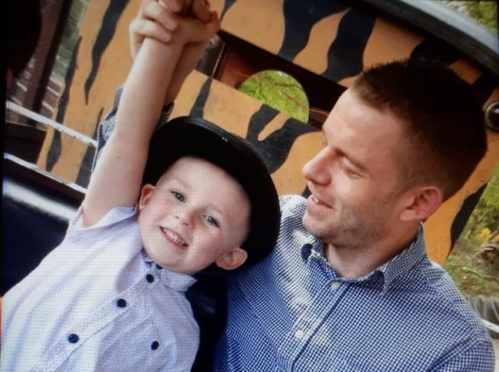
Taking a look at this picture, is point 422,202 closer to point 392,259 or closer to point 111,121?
point 392,259

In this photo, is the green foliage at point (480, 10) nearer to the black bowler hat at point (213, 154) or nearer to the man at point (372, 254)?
the man at point (372, 254)

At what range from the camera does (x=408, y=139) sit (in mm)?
584

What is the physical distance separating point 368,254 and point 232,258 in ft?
0.79

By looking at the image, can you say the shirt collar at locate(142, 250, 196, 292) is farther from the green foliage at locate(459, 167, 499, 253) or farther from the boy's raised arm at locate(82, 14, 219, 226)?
the green foliage at locate(459, 167, 499, 253)

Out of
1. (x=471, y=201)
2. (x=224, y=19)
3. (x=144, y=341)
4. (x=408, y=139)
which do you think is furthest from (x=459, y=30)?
(x=144, y=341)

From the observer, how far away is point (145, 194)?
2.04 feet

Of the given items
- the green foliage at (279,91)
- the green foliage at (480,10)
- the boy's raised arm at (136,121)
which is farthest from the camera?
the green foliage at (279,91)

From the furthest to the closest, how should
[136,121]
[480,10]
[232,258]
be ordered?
1. [232,258]
2. [136,121]
3. [480,10]

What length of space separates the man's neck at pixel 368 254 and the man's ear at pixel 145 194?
1.09ft

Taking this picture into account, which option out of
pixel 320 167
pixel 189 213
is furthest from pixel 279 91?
pixel 189 213

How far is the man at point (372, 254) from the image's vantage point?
1.89 feet

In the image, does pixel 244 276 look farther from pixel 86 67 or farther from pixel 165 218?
pixel 86 67

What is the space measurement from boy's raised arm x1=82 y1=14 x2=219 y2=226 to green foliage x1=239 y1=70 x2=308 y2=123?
0.64 feet

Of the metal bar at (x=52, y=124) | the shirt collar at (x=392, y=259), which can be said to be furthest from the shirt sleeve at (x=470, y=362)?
the metal bar at (x=52, y=124)
